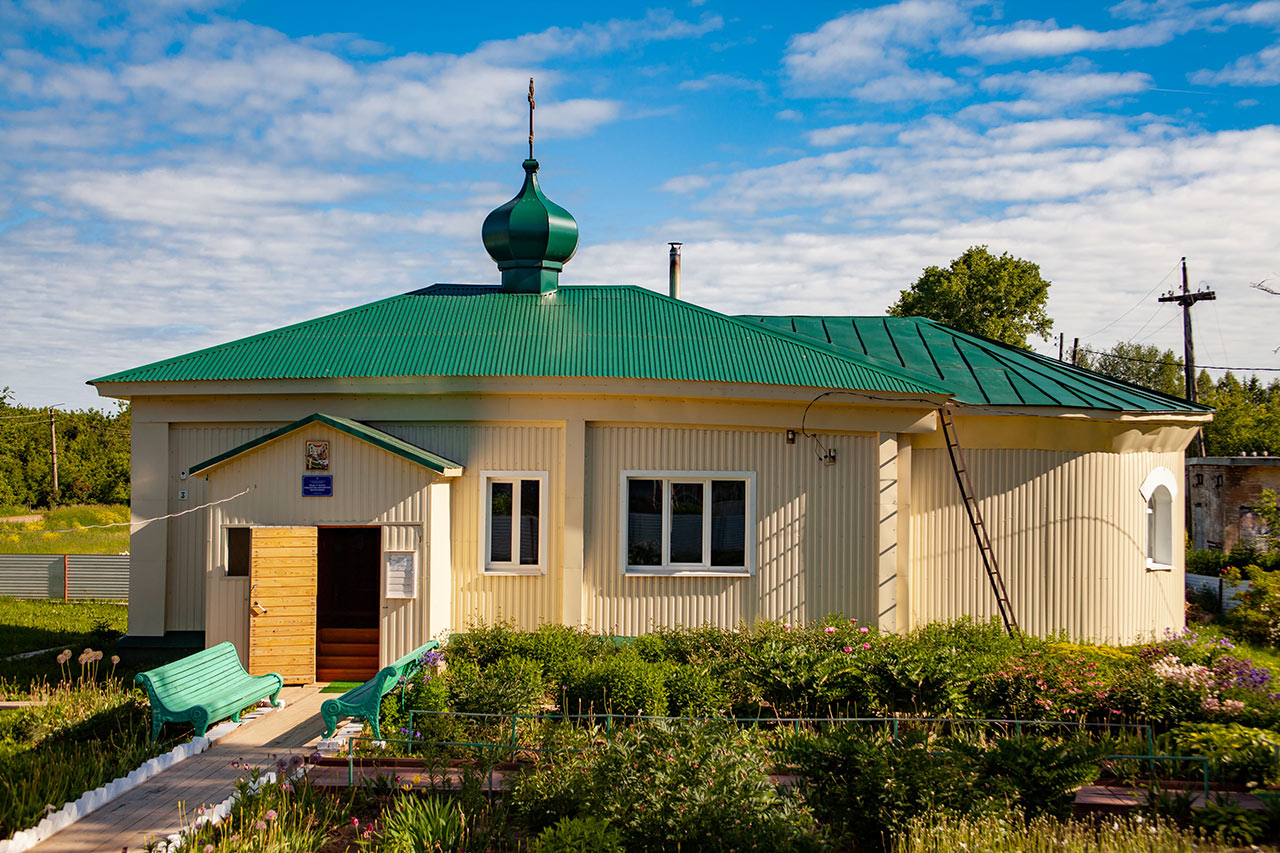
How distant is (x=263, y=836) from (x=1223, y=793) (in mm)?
7521

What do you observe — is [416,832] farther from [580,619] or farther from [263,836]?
[580,619]

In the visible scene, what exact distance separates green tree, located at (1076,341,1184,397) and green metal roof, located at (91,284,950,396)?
54933 millimetres

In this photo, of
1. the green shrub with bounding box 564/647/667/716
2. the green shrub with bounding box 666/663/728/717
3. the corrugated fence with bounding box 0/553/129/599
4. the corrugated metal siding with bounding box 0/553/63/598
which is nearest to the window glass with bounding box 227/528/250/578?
the green shrub with bounding box 564/647/667/716

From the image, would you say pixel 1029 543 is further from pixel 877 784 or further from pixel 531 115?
pixel 531 115

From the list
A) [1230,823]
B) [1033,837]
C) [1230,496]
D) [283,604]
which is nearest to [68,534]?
[283,604]

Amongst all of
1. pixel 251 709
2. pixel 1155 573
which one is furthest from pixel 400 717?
pixel 1155 573

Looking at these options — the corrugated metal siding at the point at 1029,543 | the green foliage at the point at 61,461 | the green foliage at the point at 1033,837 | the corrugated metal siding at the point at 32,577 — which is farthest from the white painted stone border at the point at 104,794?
the green foliage at the point at 61,461

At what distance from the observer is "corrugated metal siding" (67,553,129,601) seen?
2383 centimetres

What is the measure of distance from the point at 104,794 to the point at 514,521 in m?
5.44

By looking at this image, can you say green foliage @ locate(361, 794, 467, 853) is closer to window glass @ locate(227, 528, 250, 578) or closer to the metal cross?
window glass @ locate(227, 528, 250, 578)

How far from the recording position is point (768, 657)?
9852 mm

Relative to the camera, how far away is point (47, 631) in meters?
16.8

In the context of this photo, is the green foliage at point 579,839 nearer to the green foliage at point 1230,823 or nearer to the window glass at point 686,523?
the green foliage at point 1230,823

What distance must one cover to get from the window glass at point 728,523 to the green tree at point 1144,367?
5594 cm
